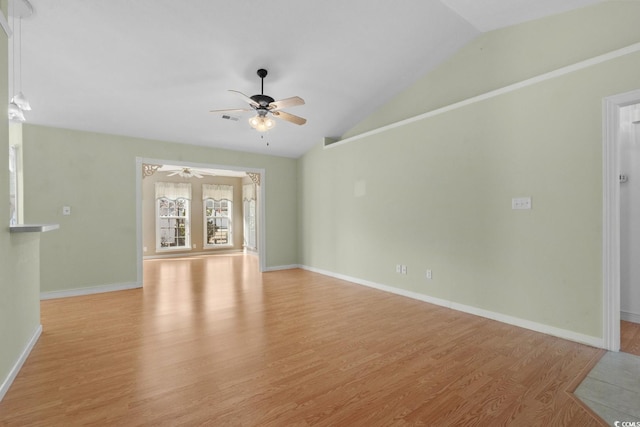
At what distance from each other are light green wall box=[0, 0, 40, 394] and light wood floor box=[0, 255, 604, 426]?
23cm

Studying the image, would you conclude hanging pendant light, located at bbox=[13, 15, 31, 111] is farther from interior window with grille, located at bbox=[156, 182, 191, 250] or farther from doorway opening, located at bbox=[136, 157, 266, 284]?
interior window with grille, located at bbox=[156, 182, 191, 250]

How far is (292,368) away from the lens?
2398 mm

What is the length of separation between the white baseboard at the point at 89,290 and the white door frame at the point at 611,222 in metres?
6.28

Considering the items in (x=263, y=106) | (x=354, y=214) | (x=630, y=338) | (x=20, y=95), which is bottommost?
(x=630, y=338)

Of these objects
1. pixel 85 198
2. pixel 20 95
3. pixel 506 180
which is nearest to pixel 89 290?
pixel 85 198


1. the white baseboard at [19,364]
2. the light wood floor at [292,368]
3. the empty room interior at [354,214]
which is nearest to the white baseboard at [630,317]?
the empty room interior at [354,214]

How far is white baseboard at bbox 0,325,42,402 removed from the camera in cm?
204

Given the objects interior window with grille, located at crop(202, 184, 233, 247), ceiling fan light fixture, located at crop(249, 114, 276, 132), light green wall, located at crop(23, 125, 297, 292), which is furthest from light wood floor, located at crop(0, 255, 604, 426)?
interior window with grille, located at crop(202, 184, 233, 247)

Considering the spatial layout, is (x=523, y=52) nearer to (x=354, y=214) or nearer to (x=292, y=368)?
(x=354, y=214)

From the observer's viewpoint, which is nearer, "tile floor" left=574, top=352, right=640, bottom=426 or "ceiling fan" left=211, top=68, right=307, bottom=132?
"tile floor" left=574, top=352, right=640, bottom=426

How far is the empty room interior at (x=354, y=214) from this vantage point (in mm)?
2131

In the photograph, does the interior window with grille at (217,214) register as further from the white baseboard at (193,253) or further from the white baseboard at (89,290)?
the white baseboard at (89,290)

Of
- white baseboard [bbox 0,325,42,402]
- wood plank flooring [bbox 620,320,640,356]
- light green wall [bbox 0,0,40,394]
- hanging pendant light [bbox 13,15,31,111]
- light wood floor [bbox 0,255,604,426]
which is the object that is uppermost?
hanging pendant light [bbox 13,15,31,111]

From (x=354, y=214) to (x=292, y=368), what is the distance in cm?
347
